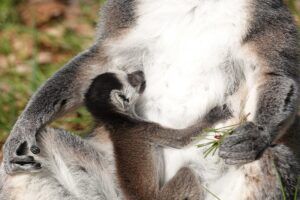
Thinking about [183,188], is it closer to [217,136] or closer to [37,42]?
[217,136]

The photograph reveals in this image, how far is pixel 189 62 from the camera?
578cm

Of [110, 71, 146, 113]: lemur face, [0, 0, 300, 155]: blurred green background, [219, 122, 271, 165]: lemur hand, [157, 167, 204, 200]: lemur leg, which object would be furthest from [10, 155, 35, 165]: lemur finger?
[0, 0, 300, 155]: blurred green background

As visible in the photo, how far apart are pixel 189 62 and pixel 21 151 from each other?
4.34 feet

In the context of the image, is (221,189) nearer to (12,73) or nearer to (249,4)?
(249,4)

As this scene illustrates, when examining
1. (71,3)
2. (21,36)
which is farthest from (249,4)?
(71,3)

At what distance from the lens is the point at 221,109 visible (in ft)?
18.9

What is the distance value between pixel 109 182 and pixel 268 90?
1264mm

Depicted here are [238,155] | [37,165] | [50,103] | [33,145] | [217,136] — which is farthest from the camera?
[50,103]

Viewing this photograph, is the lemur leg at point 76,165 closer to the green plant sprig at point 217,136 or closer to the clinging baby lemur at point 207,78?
the clinging baby lemur at point 207,78

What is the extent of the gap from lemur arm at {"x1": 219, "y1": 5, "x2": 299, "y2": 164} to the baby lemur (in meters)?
0.40

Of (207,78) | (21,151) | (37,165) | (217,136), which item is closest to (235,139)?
(217,136)

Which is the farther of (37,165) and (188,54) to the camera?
(188,54)

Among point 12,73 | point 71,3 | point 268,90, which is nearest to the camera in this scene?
point 268,90

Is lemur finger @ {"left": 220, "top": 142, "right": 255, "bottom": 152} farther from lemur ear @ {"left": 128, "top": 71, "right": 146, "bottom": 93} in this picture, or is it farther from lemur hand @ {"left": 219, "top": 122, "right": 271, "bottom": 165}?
lemur ear @ {"left": 128, "top": 71, "right": 146, "bottom": 93}
